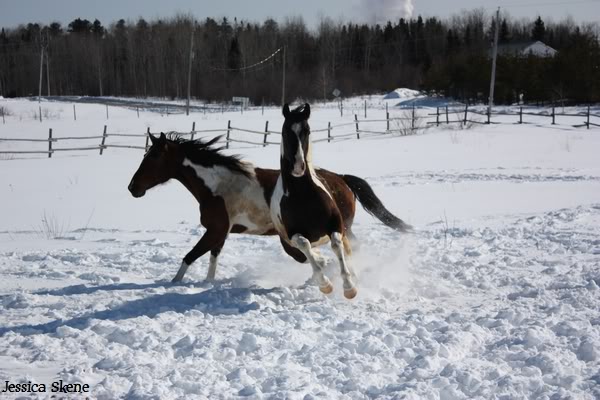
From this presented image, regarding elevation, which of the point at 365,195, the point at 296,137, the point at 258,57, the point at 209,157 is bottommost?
the point at 365,195

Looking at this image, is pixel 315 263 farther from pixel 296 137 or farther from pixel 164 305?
pixel 164 305

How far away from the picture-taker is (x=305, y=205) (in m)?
5.09

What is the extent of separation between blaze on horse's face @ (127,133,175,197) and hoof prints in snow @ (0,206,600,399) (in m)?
0.97

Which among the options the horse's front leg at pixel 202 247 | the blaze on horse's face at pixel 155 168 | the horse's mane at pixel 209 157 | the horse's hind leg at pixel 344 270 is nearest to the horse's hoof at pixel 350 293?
the horse's hind leg at pixel 344 270

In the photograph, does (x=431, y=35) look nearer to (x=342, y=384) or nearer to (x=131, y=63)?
(x=131, y=63)

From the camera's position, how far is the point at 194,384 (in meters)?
3.34

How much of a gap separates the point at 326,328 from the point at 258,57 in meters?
79.4

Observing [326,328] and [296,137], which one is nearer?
[326,328]

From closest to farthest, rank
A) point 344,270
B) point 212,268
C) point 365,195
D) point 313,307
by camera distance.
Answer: point 313,307 < point 344,270 < point 212,268 < point 365,195

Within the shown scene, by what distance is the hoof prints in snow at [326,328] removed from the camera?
11.1 ft

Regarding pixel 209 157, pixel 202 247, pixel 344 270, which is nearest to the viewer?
pixel 344 270

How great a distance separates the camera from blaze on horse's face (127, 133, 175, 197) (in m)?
6.37

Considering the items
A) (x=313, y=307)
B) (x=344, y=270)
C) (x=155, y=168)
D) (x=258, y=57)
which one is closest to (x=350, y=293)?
(x=344, y=270)

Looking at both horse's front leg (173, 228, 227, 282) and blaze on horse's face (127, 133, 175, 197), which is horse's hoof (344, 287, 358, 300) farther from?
blaze on horse's face (127, 133, 175, 197)
